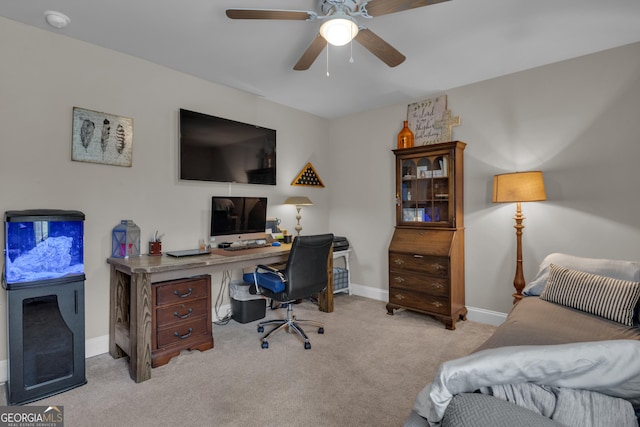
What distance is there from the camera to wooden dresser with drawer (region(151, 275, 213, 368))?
2.45 metres

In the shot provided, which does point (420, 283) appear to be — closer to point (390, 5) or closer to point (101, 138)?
point (390, 5)

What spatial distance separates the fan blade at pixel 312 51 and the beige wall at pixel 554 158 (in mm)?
1947

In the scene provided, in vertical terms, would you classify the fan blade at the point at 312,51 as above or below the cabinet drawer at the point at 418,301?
above

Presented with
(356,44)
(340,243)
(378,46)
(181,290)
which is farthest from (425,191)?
(181,290)

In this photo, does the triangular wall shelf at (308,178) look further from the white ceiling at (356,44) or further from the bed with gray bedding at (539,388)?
the bed with gray bedding at (539,388)

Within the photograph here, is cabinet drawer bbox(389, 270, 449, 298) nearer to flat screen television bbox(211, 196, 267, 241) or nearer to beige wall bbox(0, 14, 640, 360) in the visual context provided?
beige wall bbox(0, 14, 640, 360)

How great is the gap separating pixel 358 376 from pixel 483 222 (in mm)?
2096

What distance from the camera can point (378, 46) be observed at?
2.11m

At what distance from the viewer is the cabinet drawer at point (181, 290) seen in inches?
97.6

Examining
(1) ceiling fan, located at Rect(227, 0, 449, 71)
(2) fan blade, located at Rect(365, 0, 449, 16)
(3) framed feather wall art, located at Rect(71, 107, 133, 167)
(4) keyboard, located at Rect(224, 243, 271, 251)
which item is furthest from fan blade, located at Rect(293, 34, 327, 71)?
(4) keyboard, located at Rect(224, 243, 271, 251)

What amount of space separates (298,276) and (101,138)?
198 centimetres

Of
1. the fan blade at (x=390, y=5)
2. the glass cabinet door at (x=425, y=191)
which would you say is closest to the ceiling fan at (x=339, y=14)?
the fan blade at (x=390, y=5)

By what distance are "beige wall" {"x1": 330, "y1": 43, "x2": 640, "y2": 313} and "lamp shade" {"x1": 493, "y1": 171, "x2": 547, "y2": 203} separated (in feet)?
1.01

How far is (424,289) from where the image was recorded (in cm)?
338
